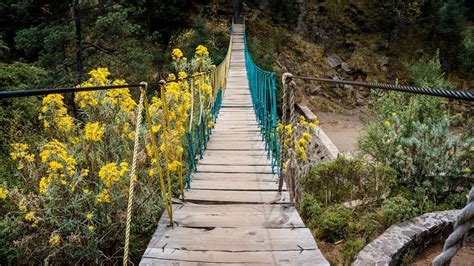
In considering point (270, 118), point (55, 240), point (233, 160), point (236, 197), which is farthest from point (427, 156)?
point (55, 240)

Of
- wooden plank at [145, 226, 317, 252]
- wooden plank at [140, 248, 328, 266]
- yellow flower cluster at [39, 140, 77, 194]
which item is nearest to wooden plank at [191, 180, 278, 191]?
wooden plank at [145, 226, 317, 252]

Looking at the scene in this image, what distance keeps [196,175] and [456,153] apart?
3.63 metres

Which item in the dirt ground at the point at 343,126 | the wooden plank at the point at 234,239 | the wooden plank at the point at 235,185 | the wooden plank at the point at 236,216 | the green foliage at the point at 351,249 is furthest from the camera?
the dirt ground at the point at 343,126

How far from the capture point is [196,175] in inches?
125

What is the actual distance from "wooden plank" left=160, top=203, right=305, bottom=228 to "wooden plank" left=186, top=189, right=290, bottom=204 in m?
0.07

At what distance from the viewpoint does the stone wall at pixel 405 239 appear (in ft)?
9.78

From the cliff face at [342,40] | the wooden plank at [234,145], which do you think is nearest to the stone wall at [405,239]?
the wooden plank at [234,145]

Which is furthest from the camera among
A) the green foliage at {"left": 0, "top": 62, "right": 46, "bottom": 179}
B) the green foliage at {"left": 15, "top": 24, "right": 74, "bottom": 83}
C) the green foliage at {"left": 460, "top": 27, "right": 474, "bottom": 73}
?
the green foliage at {"left": 460, "top": 27, "right": 474, "bottom": 73}

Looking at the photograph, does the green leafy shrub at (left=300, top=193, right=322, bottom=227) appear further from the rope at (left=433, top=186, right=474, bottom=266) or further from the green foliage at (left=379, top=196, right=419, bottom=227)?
the rope at (left=433, top=186, right=474, bottom=266)

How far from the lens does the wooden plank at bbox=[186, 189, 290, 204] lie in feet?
8.67

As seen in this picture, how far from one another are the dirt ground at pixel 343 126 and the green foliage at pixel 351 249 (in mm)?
7478

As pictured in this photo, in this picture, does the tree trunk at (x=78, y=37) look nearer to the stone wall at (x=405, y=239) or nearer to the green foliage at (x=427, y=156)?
the green foliage at (x=427, y=156)

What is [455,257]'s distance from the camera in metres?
3.45

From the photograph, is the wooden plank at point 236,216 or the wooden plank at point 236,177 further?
the wooden plank at point 236,177
